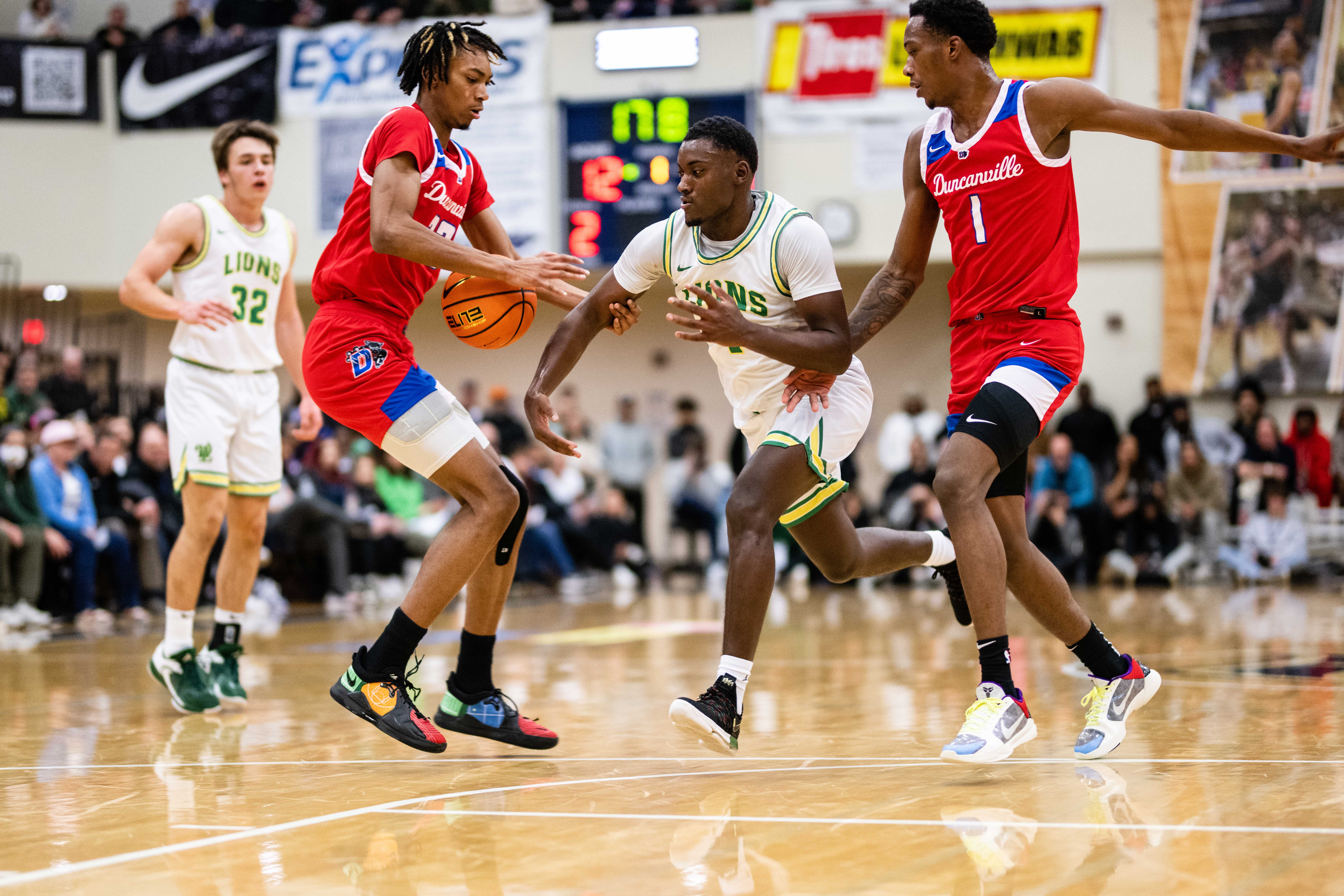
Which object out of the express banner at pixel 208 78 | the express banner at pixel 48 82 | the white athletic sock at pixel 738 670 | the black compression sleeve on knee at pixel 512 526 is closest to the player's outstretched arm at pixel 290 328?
the black compression sleeve on knee at pixel 512 526

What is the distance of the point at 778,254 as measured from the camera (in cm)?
420

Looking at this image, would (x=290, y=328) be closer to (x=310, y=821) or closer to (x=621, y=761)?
(x=621, y=761)

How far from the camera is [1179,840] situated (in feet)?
9.57

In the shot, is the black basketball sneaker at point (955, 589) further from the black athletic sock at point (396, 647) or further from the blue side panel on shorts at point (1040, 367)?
the black athletic sock at point (396, 647)

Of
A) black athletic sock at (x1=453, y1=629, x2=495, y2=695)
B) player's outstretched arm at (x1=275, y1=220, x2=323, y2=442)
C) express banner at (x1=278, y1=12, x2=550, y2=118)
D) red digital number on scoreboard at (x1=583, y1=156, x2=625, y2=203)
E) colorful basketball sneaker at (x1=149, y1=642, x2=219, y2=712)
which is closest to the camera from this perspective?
black athletic sock at (x1=453, y1=629, x2=495, y2=695)

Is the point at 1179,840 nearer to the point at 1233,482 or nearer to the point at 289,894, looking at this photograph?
the point at 289,894

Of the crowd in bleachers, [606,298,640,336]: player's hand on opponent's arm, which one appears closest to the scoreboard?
the crowd in bleachers

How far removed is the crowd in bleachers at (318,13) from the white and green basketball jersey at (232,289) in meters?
10.3

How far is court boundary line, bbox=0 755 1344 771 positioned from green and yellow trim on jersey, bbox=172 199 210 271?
2.24 meters

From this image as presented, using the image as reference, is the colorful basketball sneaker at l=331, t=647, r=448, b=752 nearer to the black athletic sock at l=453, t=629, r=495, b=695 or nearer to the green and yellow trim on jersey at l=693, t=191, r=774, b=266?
the black athletic sock at l=453, t=629, r=495, b=695

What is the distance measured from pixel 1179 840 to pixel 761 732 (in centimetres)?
190

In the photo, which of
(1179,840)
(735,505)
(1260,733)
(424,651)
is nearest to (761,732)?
(735,505)

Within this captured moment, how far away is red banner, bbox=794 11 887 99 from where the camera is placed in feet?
48.5

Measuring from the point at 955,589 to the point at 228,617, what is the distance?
2891 millimetres
